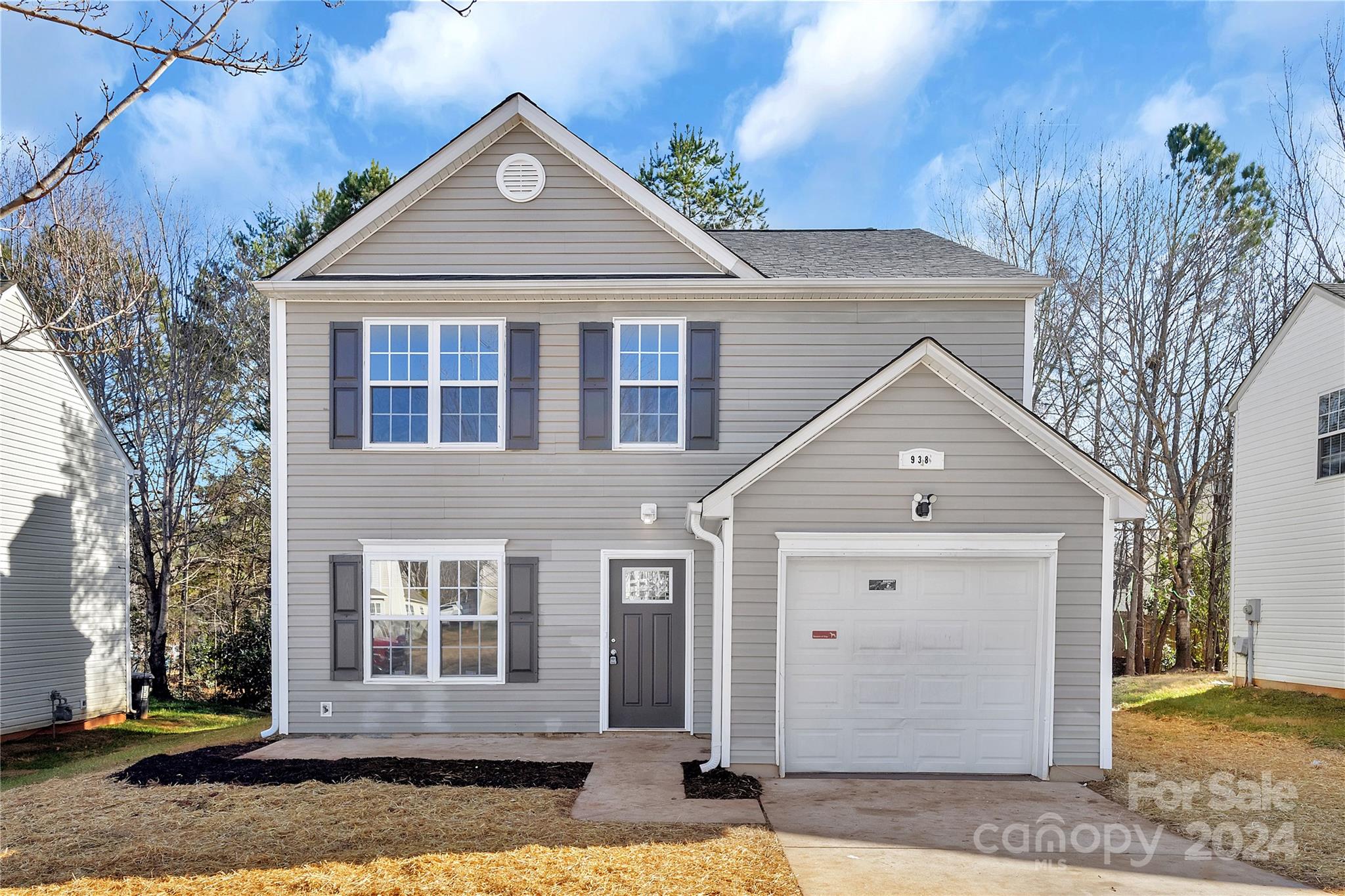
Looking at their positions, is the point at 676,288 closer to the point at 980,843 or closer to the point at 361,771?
the point at 361,771

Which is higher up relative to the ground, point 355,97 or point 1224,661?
point 355,97

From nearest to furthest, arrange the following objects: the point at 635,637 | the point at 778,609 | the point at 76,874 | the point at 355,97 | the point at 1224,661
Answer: the point at 76,874
the point at 778,609
the point at 635,637
the point at 1224,661
the point at 355,97

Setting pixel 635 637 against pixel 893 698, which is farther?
pixel 635 637

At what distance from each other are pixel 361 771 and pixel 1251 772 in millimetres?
8796

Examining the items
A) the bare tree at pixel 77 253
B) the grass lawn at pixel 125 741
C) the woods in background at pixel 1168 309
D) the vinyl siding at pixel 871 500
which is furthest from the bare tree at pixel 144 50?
the woods in background at pixel 1168 309

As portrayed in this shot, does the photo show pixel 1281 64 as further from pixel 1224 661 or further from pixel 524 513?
pixel 524 513

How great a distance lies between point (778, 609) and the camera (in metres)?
8.29

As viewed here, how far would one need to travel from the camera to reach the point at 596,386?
10383 millimetres

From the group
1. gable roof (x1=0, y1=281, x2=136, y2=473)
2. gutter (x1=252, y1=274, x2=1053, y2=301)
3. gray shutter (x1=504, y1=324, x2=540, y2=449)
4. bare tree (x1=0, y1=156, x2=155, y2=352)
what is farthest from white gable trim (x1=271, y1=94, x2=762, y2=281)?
bare tree (x1=0, y1=156, x2=155, y2=352)

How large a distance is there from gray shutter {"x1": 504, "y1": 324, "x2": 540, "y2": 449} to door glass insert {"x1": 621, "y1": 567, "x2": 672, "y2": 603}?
1.96m

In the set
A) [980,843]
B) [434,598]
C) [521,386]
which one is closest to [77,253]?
[521,386]

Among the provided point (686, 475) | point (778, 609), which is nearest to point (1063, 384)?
point (686, 475)

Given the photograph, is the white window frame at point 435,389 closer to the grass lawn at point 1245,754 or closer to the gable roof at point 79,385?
the gable roof at point 79,385

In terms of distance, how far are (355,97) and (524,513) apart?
16691 mm
